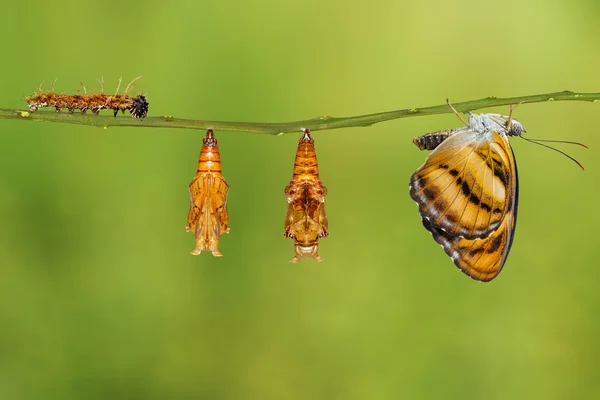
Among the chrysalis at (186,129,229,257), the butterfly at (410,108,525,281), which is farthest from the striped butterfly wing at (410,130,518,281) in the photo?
the chrysalis at (186,129,229,257)

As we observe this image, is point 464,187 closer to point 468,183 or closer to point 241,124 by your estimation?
point 468,183

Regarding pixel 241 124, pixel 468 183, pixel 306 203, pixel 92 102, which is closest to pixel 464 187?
pixel 468 183

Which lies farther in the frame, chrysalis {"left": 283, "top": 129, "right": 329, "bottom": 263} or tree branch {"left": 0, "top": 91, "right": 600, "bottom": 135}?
chrysalis {"left": 283, "top": 129, "right": 329, "bottom": 263}

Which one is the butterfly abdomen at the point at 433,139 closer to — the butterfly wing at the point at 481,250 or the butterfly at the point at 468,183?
the butterfly at the point at 468,183

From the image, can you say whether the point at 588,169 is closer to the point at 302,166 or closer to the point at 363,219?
the point at 363,219

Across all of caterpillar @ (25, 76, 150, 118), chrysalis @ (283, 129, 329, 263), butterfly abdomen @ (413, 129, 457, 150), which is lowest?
chrysalis @ (283, 129, 329, 263)

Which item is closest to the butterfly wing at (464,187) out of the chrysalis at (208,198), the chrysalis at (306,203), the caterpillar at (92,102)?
the chrysalis at (306,203)

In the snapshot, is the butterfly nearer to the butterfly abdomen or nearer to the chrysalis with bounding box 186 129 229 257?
the butterfly abdomen
